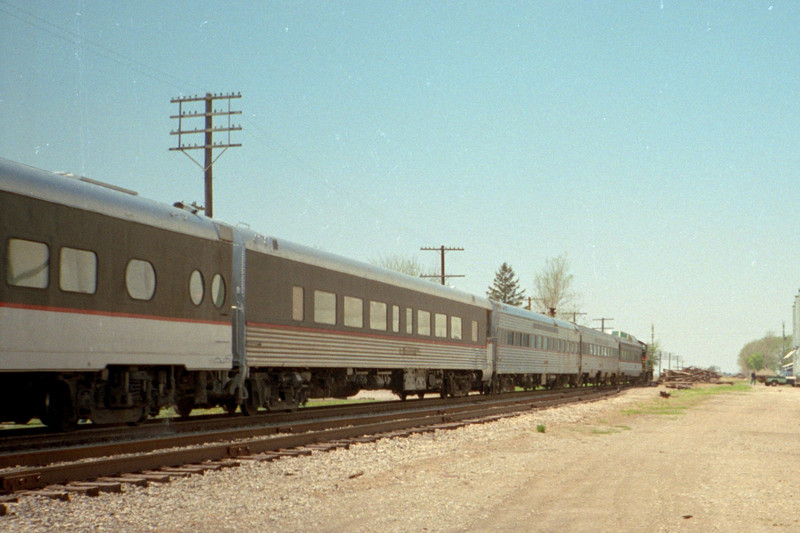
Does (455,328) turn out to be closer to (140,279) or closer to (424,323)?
(424,323)

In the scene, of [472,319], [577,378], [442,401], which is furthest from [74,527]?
[577,378]

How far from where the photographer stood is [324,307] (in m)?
18.1

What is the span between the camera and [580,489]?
9.30 metres

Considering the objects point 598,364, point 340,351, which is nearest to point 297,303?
point 340,351

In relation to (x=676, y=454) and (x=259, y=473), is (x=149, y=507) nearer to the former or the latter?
(x=259, y=473)

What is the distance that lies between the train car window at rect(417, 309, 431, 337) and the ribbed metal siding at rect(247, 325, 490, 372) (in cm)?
32

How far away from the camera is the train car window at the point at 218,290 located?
→ 46.1ft

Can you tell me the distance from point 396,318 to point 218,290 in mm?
8299

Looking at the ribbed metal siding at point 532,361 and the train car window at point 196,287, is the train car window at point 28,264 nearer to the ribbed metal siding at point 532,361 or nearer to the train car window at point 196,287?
the train car window at point 196,287

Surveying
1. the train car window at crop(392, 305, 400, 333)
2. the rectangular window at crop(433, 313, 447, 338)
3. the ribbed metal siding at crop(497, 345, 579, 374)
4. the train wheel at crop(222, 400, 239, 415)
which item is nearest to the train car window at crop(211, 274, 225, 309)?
the train wheel at crop(222, 400, 239, 415)

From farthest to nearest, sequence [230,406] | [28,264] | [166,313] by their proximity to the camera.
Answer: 1. [230,406]
2. [166,313]
3. [28,264]

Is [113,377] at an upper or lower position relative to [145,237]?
lower

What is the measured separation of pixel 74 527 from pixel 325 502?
7.84 feet

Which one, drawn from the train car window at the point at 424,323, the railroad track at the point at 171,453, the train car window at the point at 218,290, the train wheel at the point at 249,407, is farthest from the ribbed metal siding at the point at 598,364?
the train car window at the point at 218,290
